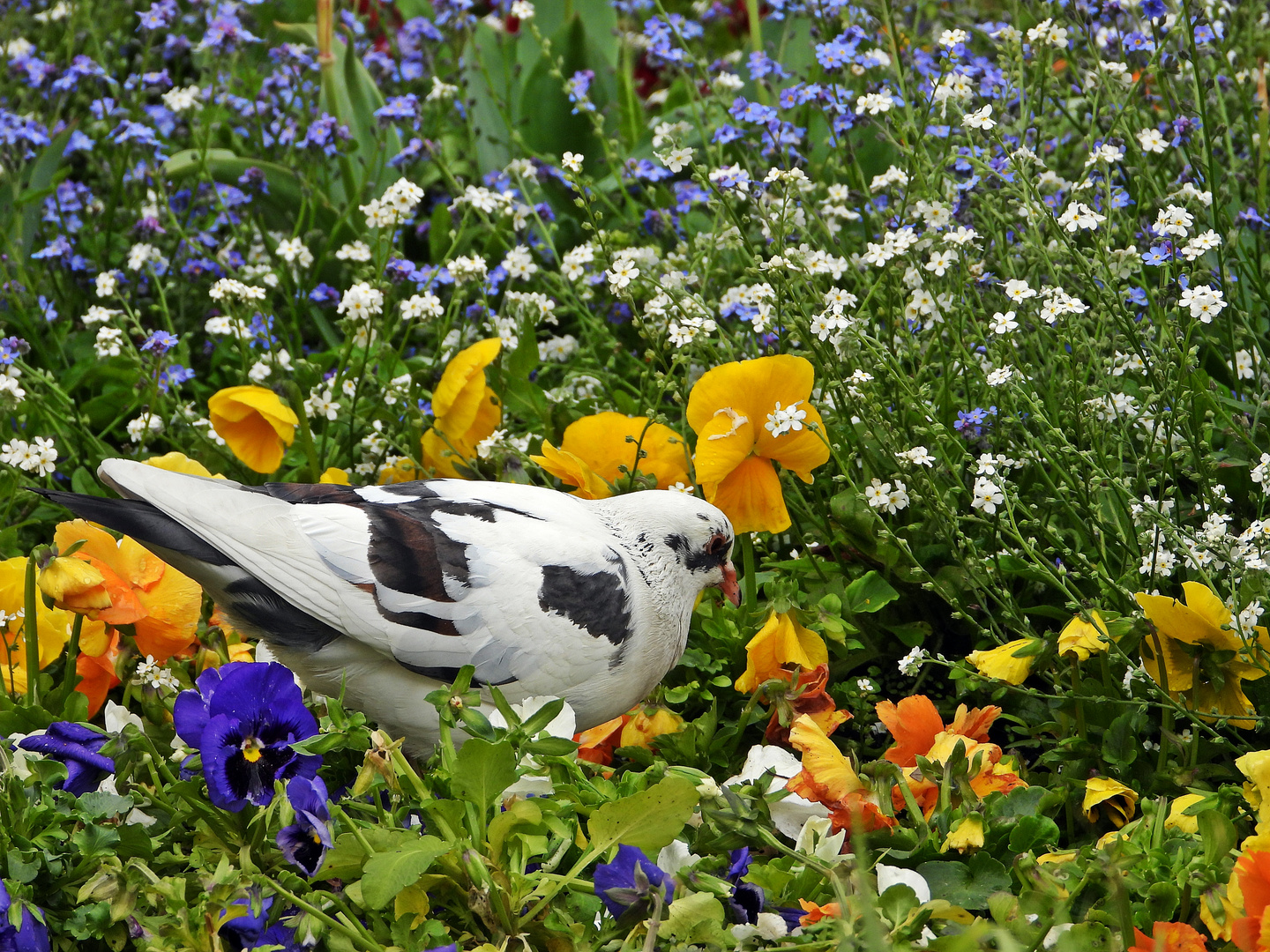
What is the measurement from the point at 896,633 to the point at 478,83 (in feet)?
7.32

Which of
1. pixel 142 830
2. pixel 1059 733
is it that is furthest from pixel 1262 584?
pixel 142 830

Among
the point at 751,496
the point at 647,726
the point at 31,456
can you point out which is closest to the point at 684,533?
the point at 751,496

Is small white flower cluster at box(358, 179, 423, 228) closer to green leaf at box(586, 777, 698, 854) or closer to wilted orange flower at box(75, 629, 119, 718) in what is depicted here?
wilted orange flower at box(75, 629, 119, 718)

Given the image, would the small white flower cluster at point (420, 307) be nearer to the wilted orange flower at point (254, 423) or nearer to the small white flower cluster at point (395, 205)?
the small white flower cluster at point (395, 205)

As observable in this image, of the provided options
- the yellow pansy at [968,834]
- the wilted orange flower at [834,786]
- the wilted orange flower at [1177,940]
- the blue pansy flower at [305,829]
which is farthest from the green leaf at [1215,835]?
the blue pansy flower at [305,829]

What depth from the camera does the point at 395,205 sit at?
2.41 meters

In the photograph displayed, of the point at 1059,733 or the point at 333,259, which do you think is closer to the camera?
the point at 1059,733

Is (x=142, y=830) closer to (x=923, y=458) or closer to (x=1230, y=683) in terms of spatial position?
(x=923, y=458)

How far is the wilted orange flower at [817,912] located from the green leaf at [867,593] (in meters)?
0.72

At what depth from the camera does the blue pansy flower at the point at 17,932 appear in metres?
1.38

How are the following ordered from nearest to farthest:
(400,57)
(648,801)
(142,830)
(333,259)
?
(648,801)
(142,830)
(333,259)
(400,57)

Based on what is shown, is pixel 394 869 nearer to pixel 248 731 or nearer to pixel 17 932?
pixel 248 731

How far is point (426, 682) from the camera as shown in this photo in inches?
68.9

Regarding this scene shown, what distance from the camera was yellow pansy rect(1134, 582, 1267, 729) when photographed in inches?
65.4
